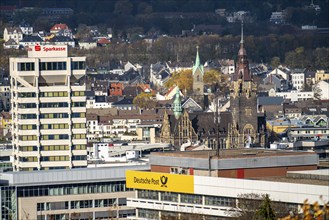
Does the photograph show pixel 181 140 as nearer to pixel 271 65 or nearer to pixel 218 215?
pixel 218 215

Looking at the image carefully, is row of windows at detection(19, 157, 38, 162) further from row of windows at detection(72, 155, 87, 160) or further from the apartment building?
row of windows at detection(72, 155, 87, 160)

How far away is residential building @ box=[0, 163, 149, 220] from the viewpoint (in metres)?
72.0

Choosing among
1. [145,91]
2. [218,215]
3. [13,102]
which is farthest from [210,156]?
[145,91]

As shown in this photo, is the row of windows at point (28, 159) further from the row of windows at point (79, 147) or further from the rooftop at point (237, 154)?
the rooftop at point (237, 154)

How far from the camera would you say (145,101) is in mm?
157875

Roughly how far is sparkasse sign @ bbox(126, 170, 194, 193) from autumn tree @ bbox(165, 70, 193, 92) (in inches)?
3704

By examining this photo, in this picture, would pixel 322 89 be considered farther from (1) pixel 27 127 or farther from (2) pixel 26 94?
(2) pixel 26 94

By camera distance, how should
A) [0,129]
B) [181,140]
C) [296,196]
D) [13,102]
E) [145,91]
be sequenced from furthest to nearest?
[145,91], [0,129], [181,140], [13,102], [296,196]

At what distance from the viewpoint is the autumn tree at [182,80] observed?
16639cm

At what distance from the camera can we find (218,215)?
65.3 meters

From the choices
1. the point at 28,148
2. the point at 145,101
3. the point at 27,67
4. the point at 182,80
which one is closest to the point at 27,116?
the point at 28,148

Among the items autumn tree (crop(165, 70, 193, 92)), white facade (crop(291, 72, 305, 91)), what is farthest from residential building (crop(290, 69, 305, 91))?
autumn tree (crop(165, 70, 193, 92))

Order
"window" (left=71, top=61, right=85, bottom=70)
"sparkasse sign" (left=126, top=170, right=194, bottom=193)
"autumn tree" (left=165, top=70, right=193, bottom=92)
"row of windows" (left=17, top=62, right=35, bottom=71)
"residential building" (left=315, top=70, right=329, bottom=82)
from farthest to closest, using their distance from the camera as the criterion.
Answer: "residential building" (left=315, top=70, right=329, bottom=82)
"autumn tree" (left=165, top=70, right=193, bottom=92)
"window" (left=71, top=61, right=85, bottom=70)
"row of windows" (left=17, top=62, right=35, bottom=71)
"sparkasse sign" (left=126, top=170, right=194, bottom=193)

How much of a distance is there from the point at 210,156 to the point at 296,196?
6.52m
